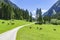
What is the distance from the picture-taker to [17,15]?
6924 inches

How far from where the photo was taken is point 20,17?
7062 inches

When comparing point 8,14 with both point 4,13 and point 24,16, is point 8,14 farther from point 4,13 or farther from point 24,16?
point 24,16

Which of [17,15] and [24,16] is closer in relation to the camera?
[17,15]

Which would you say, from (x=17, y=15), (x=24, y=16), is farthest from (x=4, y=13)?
(x=24, y=16)

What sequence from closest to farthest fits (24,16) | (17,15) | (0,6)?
(0,6) < (17,15) < (24,16)

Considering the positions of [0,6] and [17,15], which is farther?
[17,15]

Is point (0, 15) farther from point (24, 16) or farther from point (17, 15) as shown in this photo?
point (24, 16)

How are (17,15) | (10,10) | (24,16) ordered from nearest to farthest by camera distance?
(10,10) < (17,15) < (24,16)

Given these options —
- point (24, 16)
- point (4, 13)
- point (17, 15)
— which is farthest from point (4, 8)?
point (24, 16)

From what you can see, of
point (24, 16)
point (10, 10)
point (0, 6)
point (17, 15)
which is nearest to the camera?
point (0, 6)

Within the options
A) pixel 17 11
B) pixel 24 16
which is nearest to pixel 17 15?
pixel 17 11

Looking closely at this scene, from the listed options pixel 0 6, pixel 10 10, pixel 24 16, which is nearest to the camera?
pixel 0 6

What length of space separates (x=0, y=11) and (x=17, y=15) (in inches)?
1570

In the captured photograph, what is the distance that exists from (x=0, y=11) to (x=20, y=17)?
4417cm
